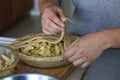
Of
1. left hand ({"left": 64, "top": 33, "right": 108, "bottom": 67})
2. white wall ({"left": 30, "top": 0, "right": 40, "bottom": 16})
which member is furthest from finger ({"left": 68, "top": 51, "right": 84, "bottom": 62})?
white wall ({"left": 30, "top": 0, "right": 40, "bottom": 16})

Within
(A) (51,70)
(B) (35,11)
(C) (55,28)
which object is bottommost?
(B) (35,11)

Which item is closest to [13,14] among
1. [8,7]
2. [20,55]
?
[8,7]

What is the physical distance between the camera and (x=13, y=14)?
3924mm

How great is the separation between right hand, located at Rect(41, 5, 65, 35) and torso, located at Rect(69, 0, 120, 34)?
163 millimetres

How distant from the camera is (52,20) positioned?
1086 millimetres

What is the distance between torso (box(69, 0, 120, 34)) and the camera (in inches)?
47.6

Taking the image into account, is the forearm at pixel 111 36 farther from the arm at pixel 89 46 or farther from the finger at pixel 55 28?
the finger at pixel 55 28

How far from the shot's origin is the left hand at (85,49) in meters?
1.00

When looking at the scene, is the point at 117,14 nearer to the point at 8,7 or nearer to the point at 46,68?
the point at 46,68

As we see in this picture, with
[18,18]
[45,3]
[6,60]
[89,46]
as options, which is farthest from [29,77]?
[18,18]

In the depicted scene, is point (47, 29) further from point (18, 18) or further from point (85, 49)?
point (18, 18)

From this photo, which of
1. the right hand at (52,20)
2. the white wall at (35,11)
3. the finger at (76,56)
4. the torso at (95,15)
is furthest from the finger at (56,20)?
the white wall at (35,11)

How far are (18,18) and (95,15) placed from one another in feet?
9.63

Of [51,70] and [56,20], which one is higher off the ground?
[56,20]
